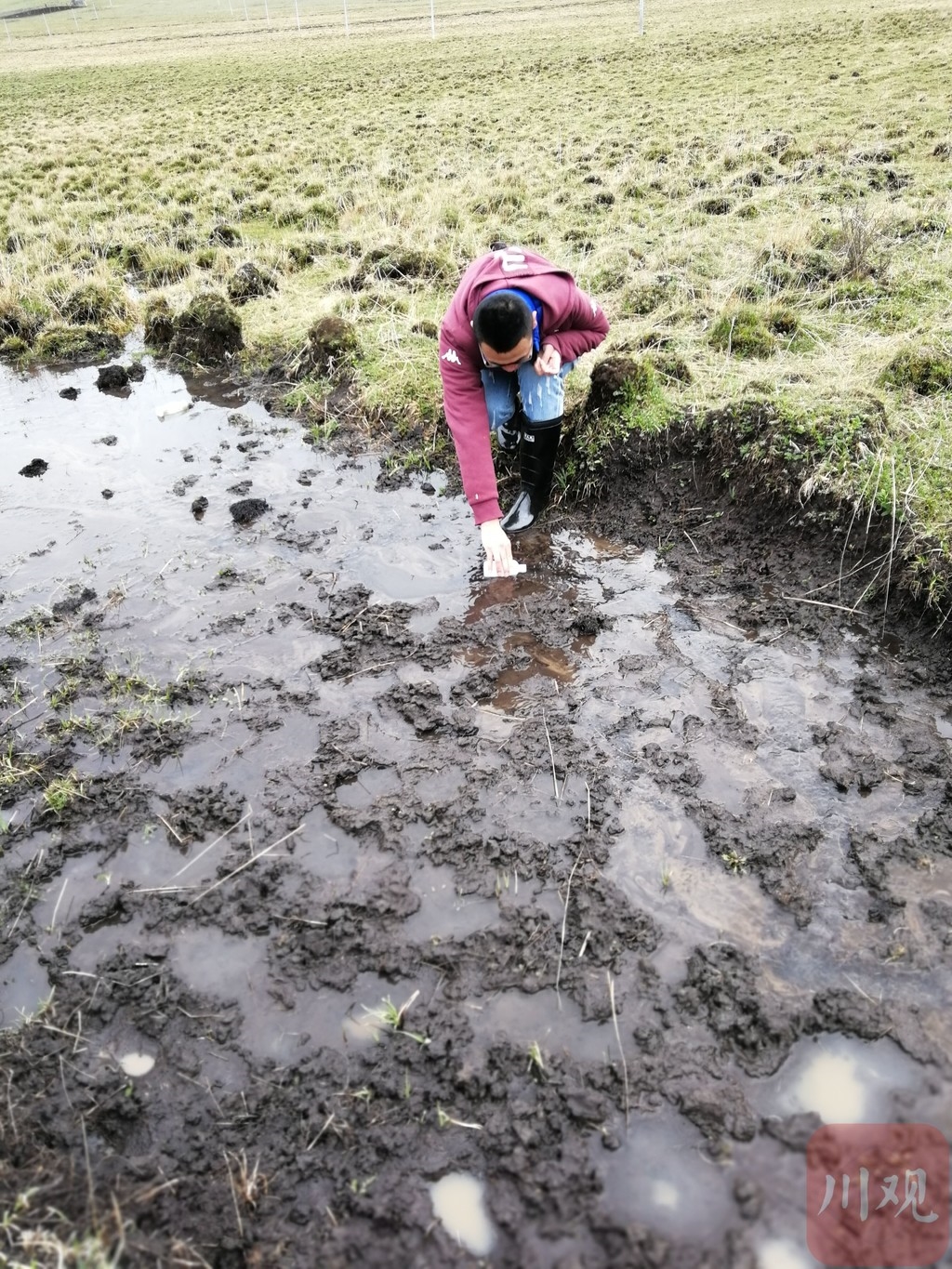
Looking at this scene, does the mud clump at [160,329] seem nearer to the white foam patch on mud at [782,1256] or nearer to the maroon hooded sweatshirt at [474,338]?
the maroon hooded sweatshirt at [474,338]

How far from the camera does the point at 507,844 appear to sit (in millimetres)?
2871

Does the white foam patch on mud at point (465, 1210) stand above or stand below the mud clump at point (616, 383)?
below

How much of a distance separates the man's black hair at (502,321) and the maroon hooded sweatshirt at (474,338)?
0.31 metres

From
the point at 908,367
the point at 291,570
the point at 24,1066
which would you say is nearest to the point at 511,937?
the point at 24,1066

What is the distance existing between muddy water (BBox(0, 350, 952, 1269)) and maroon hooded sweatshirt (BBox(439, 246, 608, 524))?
71 cm

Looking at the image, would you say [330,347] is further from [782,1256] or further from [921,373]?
[782,1256]

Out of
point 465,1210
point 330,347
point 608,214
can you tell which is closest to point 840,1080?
point 465,1210

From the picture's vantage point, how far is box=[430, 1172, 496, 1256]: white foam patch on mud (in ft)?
6.30

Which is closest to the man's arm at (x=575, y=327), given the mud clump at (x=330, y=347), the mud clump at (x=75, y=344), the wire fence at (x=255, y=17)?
the mud clump at (x=330, y=347)

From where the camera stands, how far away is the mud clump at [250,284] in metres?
8.10

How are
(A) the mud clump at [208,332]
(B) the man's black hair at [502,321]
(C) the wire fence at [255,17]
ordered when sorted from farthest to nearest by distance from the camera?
(C) the wire fence at [255,17], (A) the mud clump at [208,332], (B) the man's black hair at [502,321]

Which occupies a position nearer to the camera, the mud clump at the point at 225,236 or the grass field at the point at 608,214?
the grass field at the point at 608,214

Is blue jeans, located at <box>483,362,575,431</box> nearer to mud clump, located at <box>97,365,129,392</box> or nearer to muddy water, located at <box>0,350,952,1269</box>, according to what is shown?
muddy water, located at <box>0,350,952,1269</box>

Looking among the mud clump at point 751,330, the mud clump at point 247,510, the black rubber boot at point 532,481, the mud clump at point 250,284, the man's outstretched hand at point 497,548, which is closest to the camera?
the man's outstretched hand at point 497,548
